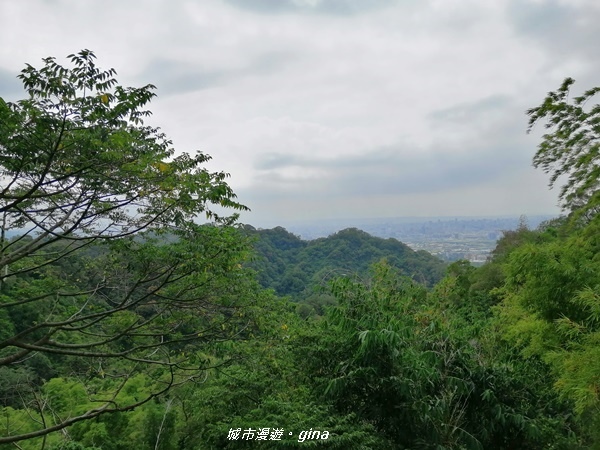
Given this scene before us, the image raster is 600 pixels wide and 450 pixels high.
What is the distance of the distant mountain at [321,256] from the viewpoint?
4331 centimetres

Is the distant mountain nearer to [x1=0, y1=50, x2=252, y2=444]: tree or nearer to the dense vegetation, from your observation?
the dense vegetation

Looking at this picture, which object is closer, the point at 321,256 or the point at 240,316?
the point at 240,316

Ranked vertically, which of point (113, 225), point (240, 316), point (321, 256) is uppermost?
point (113, 225)

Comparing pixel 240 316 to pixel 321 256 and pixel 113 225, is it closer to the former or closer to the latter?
pixel 113 225

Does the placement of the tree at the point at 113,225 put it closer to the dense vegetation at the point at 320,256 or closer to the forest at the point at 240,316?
the forest at the point at 240,316

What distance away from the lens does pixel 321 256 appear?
5481 centimetres

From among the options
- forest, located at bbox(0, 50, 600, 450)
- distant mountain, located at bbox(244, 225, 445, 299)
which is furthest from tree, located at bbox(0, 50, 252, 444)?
distant mountain, located at bbox(244, 225, 445, 299)

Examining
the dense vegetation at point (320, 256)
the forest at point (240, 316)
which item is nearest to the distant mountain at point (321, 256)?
the dense vegetation at point (320, 256)

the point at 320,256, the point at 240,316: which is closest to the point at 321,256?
the point at 320,256

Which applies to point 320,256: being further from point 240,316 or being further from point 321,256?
point 240,316

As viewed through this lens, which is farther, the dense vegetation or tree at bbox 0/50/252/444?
the dense vegetation

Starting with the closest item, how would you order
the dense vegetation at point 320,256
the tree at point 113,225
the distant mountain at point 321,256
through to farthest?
the tree at point 113,225 → the dense vegetation at point 320,256 → the distant mountain at point 321,256

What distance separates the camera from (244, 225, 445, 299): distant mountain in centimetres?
4331

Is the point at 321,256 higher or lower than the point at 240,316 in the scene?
lower
